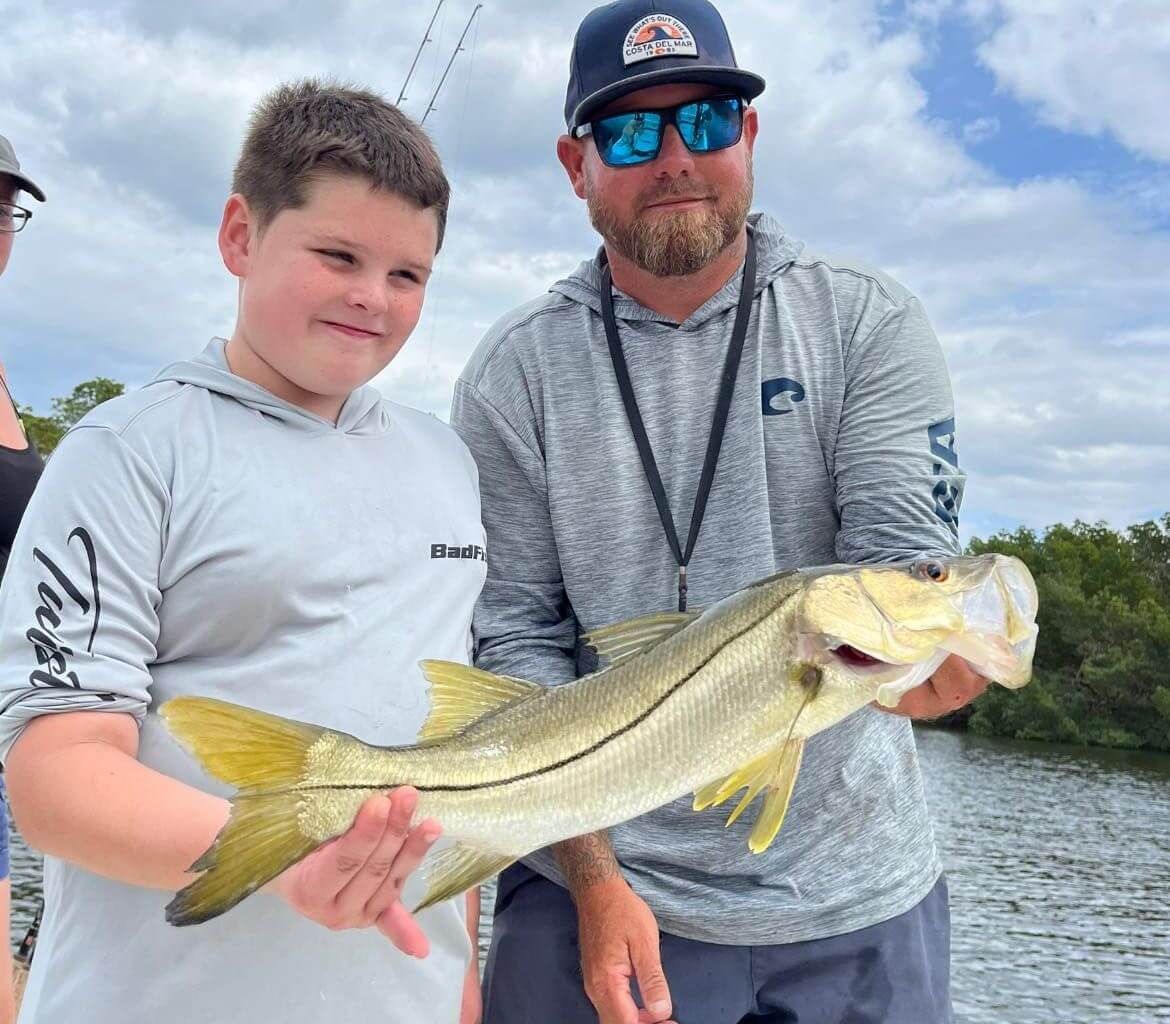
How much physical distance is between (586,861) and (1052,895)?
2646 cm

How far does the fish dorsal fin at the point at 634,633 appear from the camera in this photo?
2613 mm

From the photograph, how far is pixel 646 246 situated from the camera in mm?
3418

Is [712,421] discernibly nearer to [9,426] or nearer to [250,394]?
[250,394]

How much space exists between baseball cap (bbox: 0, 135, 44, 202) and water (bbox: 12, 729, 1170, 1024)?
50.4 feet

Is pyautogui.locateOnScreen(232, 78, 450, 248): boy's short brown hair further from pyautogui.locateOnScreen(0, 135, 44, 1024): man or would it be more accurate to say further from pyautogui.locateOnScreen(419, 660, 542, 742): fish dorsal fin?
pyautogui.locateOnScreen(0, 135, 44, 1024): man

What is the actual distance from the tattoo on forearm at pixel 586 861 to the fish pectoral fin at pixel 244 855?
1.12 metres

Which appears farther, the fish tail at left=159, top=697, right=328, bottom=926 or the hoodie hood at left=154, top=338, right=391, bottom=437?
the hoodie hood at left=154, top=338, right=391, bottom=437

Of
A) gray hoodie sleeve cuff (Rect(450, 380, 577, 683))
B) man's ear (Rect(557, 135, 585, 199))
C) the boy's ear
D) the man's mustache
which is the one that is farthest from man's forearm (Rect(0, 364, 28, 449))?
the man's mustache

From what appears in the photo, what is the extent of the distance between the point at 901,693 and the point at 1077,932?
2438 cm

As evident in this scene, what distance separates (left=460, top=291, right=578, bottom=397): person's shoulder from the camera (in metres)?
3.65

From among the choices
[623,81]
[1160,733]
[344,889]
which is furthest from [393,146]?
[1160,733]

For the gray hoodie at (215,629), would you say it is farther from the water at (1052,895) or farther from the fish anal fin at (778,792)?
the water at (1052,895)

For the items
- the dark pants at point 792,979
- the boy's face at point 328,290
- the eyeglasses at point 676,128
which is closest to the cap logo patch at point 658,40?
the eyeglasses at point 676,128

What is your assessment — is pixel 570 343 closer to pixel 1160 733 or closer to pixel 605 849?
pixel 605 849
